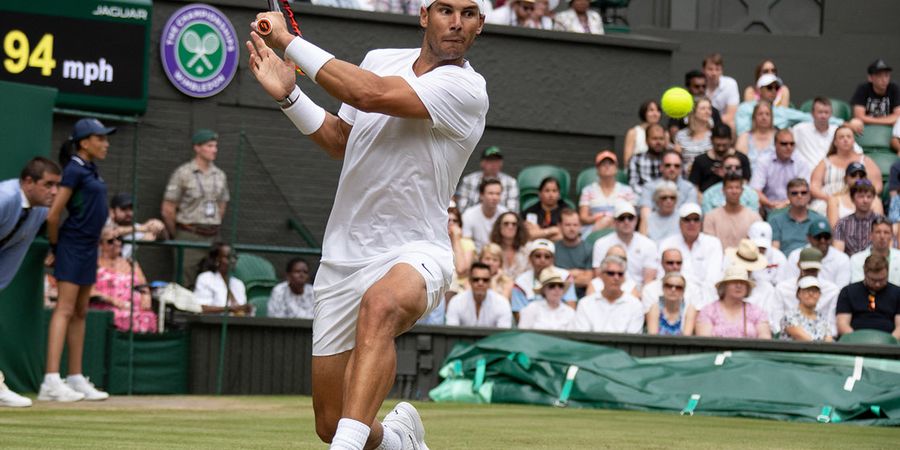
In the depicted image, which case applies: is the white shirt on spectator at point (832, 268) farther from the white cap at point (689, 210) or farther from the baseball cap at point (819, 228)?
the white cap at point (689, 210)

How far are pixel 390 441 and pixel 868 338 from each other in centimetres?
810

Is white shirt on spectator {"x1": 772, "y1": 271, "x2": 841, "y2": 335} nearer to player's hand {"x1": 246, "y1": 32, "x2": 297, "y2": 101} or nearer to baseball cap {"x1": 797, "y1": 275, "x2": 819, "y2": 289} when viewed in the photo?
baseball cap {"x1": 797, "y1": 275, "x2": 819, "y2": 289}

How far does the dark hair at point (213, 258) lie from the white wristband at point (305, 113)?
320 inches

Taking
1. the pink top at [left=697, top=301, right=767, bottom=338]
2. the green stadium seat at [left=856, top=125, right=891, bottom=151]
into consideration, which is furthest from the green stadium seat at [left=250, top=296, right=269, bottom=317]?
the green stadium seat at [left=856, top=125, right=891, bottom=151]

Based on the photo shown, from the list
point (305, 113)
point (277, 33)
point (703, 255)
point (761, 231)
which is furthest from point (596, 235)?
point (277, 33)

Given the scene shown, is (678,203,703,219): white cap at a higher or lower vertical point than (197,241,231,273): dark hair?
higher

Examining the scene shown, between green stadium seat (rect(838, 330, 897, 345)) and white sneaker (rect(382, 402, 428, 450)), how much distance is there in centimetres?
757

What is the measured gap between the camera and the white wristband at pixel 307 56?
16.8 ft

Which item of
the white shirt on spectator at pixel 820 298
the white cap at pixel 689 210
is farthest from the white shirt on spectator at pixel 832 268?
the white cap at pixel 689 210

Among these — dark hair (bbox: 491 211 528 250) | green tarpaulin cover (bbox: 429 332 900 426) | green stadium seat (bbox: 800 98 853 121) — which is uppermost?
green stadium seat (bbox: 800 98 853 121)

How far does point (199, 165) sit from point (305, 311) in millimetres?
2038

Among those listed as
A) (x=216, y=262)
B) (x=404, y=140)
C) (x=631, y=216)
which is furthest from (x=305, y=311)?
(x=404, y=140)

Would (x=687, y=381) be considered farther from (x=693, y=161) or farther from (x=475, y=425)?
(x=693, y=161)

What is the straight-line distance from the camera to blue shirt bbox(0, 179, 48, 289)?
1005 cm
